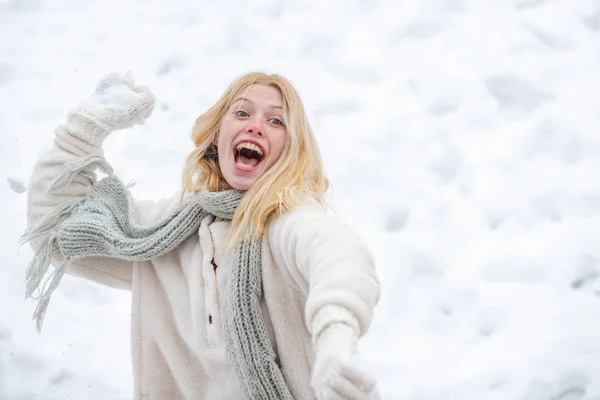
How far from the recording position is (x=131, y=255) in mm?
1312

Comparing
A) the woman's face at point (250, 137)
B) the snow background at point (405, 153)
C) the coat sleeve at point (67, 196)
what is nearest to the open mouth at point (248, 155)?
the woman's face at point (250, 137)

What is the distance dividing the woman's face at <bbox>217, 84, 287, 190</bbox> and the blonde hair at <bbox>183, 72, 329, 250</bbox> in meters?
0.02

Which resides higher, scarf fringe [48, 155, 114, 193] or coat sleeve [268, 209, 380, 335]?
coat sleeve [268, 209, 380, 335]

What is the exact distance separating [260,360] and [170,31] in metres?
1.74

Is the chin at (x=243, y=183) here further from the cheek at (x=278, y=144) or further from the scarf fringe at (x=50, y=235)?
the scarf fringe at (x=50, y=235)

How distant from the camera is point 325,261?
968mm

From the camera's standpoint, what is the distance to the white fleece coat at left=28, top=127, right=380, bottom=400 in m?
1.03

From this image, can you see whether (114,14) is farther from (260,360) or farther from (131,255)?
(260,360)

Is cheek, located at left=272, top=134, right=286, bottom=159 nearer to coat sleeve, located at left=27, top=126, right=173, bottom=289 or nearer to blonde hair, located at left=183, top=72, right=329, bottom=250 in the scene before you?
blonde hair, located at left=183, top=72, right=329, bottom=250

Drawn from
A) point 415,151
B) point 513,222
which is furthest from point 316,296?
point 415,151

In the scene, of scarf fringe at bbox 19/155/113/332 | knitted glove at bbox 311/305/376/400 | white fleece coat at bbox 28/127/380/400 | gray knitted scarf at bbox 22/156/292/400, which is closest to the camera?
knitted glove at bbox 311/305/376/400

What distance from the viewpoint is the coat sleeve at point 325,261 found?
0.91 meters

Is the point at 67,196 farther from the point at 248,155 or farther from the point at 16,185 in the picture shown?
the point at 16,185

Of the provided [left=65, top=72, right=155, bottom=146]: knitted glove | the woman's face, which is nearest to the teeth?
the woman's face
